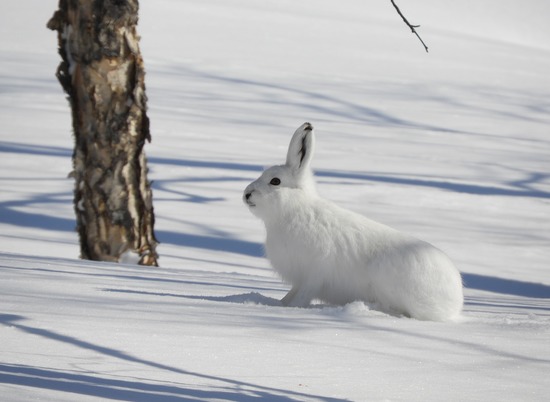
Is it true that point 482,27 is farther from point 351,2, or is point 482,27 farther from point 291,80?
point 291,80

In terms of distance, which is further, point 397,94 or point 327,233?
point 397,94

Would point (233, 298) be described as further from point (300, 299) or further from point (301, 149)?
point (301, 149)

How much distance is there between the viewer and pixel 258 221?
8.28 meters

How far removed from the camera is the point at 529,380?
8.27 ft

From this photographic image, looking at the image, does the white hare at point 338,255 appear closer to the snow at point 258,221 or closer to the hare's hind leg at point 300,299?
the hare's hind leg at point 300,299

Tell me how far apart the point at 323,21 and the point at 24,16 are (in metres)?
9.86

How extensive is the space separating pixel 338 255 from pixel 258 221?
4.83 meters

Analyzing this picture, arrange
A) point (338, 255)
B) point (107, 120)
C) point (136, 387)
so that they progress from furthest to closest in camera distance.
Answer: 1. point (107, 120)
2. point (338, 255)
3. point (136, 387)

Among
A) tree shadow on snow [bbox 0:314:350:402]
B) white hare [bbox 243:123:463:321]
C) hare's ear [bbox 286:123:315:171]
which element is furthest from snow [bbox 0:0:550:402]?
hare's ear [bbox 286:123:315:171]

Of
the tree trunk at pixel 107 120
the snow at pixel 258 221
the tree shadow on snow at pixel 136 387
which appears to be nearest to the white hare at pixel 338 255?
the snow at pixel 258 221

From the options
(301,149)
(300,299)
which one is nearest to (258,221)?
(301,149)

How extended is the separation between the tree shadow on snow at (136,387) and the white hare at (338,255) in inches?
49.7

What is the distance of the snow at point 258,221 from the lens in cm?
237

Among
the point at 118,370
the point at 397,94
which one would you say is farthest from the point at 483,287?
the point at 397,94
